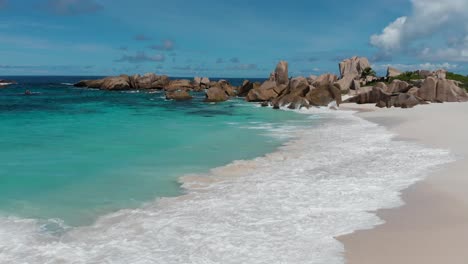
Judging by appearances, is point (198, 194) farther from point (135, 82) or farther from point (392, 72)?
point (135, 82)

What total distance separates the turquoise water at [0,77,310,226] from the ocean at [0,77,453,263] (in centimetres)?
6

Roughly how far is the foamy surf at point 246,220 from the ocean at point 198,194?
0.10ft

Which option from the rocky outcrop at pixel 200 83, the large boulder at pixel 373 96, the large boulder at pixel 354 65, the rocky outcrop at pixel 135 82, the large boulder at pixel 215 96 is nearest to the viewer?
the large boulder at pixel 373 96

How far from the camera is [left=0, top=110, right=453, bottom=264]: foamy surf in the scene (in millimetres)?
8141

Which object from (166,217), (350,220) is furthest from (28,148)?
(350,220)

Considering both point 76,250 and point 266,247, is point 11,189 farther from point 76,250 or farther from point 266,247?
point 266,247

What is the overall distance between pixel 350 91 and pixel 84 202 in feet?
195

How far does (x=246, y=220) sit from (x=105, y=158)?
1095 cm

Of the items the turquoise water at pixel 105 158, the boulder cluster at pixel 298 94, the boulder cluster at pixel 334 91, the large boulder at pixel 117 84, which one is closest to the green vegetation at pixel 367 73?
the boulder cluster at pixel 334 91

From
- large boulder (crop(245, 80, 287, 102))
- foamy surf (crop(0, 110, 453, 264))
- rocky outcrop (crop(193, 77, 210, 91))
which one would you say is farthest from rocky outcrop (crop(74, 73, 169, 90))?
foamy surf (crop(0, 110, 453, 264))

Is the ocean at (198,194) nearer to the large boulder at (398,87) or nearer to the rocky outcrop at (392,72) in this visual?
the large boulder at (398,87)

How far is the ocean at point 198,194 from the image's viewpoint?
8453 mm

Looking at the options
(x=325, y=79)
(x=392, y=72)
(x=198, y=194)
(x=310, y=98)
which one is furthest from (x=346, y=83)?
(x=198, y=194)

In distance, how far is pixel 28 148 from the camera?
22.2 metres
